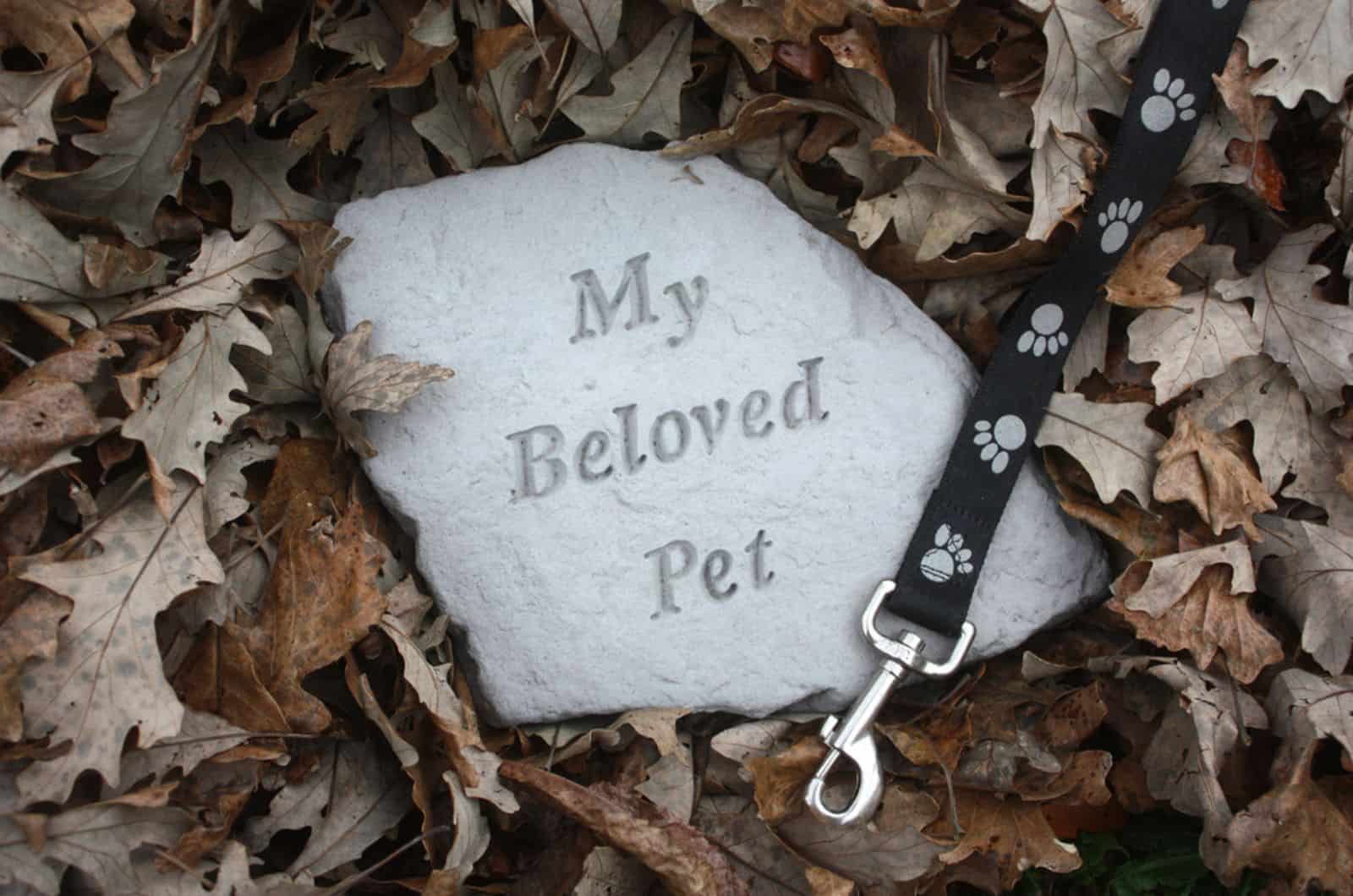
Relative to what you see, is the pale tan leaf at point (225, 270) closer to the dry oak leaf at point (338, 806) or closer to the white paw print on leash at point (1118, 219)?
the dry oak leaf at point (338, 806)

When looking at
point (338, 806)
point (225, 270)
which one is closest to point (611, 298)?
point (225, 270)

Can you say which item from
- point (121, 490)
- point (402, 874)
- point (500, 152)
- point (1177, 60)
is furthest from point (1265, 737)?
point (121, 490)

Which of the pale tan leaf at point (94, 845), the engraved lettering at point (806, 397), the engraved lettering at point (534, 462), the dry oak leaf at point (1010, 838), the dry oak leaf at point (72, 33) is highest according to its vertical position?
the dry oak leaf at point (72, 33)

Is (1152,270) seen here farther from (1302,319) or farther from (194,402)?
(194,402)

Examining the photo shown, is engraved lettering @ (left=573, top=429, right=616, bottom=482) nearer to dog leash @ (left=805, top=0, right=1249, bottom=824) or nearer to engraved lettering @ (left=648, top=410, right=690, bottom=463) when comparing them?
engraved lettering @ (left=648, top=410, right=690, bottom=463)

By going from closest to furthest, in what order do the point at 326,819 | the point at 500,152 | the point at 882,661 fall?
1. the point at 326,819
2. the point at 882,661
3. the point at 500,152

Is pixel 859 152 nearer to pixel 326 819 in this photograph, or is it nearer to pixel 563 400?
pixel 563 400

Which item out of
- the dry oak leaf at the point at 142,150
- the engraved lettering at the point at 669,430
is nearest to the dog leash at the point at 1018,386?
the engraved lettering at the point at 669,430
